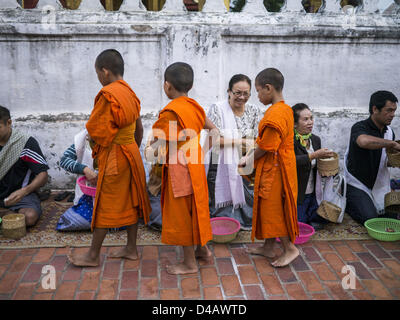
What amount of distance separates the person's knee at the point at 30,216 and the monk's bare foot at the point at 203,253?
2010 mm

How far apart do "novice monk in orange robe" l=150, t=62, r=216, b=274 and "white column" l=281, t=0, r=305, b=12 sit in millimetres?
2878

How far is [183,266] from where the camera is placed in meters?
3.56

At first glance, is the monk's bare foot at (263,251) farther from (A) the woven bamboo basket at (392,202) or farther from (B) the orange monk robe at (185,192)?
(A) the woven bamboo basket at (392,202)

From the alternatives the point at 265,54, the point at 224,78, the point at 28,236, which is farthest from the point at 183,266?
the point at 265,54

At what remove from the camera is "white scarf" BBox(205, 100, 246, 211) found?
4.55 meters

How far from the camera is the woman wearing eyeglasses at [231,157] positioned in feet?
14.9

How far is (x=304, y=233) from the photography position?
4184 millimetres

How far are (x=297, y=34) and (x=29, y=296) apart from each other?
470cm

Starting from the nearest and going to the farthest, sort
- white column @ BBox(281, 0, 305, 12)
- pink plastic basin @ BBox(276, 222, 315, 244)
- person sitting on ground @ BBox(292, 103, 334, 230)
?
pink plastic basin @ BBox(276, 222, 315, 244) → person sitting on ground @ BBox(292, 103, 334, 230) → white column @ BBox(281, 0, 305, 12)

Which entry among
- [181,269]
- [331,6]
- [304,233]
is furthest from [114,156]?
[331,6]

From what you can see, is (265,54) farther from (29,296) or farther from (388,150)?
(29,296)

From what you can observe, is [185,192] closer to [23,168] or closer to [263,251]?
[263,251]

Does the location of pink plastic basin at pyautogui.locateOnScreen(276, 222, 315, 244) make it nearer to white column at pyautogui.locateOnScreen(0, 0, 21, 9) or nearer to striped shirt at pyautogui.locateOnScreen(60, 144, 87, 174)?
striped shirt at pyautogui.locateOnScreen(60, 144, 87, 174)

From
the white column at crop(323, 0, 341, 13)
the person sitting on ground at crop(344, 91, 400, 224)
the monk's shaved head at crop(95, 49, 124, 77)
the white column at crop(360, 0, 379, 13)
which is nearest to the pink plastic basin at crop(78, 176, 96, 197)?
the monk's shaved head at crop(95, 49, 124, 77)
